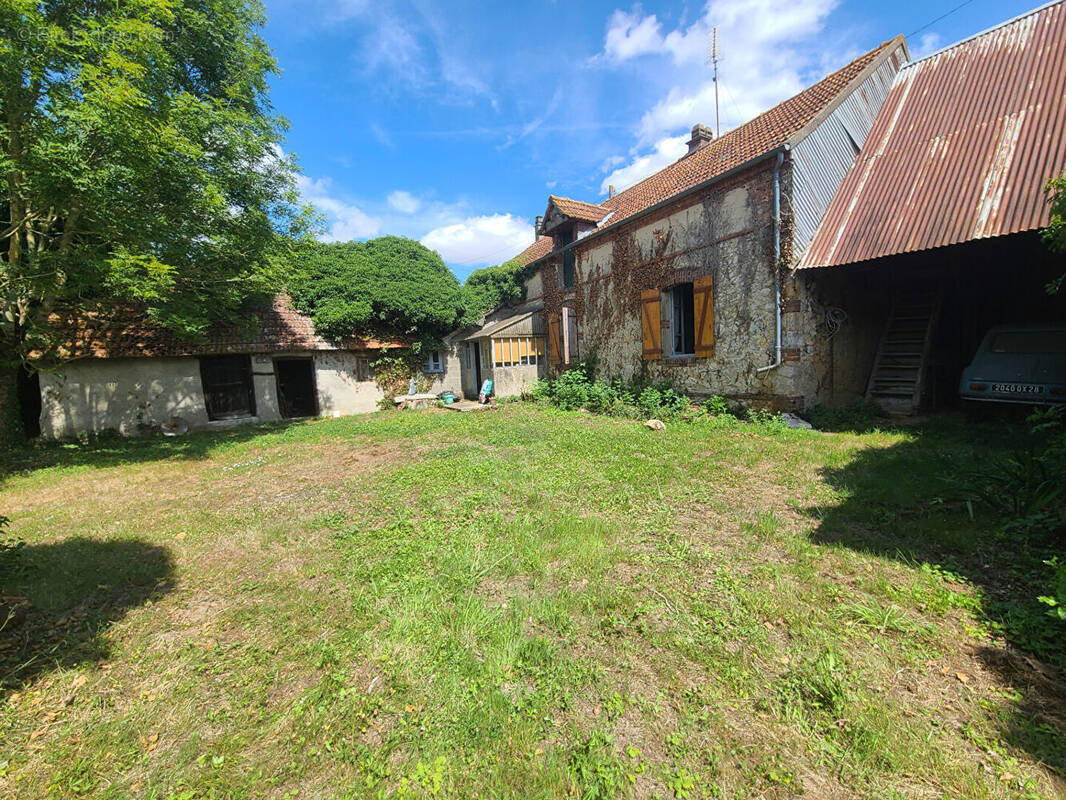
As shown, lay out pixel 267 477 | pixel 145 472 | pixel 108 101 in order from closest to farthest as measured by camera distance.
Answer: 1. pixel 108 101
2. pixel 267 477
3. pixel 145 472

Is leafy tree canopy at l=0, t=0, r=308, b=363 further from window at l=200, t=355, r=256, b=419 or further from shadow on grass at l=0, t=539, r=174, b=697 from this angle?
shadow on grass at l=0, t=539, r=174, b=697

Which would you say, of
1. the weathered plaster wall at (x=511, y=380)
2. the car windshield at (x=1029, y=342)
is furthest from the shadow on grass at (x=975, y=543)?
the weathered plaster wall at (x=511, y=380)

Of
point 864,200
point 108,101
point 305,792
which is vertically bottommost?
point 305,792

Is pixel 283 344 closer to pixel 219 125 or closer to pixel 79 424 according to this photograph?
pixel 79 424

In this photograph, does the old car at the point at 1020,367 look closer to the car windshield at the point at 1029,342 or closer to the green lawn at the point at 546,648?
the car windshield at the point at 1029,342

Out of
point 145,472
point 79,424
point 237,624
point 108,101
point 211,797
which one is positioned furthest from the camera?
point 79,424

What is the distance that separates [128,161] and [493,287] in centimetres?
1192

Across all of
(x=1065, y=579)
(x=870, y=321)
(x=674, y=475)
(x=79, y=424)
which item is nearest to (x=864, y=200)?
(x=870, y=321)

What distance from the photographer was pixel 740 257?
8867mm

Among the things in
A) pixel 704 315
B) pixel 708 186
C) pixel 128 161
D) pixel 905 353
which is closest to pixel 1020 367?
pixel 905 353

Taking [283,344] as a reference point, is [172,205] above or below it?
above

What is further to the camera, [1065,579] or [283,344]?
[283,344]

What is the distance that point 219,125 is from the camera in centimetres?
902

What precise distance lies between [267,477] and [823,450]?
8.86 m
